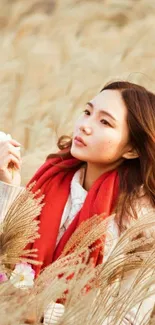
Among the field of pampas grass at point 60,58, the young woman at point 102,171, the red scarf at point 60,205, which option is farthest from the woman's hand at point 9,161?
the field of pampas grass at point 60,58

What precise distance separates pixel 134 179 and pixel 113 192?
8 centimetres

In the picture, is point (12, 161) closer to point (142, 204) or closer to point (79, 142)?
point (79, 142)

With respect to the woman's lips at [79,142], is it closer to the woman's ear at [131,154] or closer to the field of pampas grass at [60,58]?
the woman's ear at [131,154]

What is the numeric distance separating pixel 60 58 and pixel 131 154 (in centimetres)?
290

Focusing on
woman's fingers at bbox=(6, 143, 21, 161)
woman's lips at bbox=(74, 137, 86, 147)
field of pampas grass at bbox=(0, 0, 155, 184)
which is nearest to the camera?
woman's fingers at bbox=(6, 143, 21, 161)

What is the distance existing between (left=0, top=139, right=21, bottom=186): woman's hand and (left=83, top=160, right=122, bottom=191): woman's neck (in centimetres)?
26

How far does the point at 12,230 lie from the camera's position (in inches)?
86.9

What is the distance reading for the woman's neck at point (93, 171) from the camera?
10.1ft

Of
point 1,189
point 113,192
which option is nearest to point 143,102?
point 113,192

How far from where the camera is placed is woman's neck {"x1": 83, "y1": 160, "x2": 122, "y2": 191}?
3.09m

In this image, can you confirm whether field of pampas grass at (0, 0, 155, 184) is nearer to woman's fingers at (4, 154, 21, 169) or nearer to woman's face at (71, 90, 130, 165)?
woman's face at (71, 90, 130, 165)

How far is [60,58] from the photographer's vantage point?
594 cm

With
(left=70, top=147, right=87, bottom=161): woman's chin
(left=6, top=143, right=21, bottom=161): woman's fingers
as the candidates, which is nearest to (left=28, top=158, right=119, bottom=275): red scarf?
(left=70, top=147, right=87, bottom=161): woman's chin

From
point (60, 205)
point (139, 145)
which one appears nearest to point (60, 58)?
point (139, 145)
